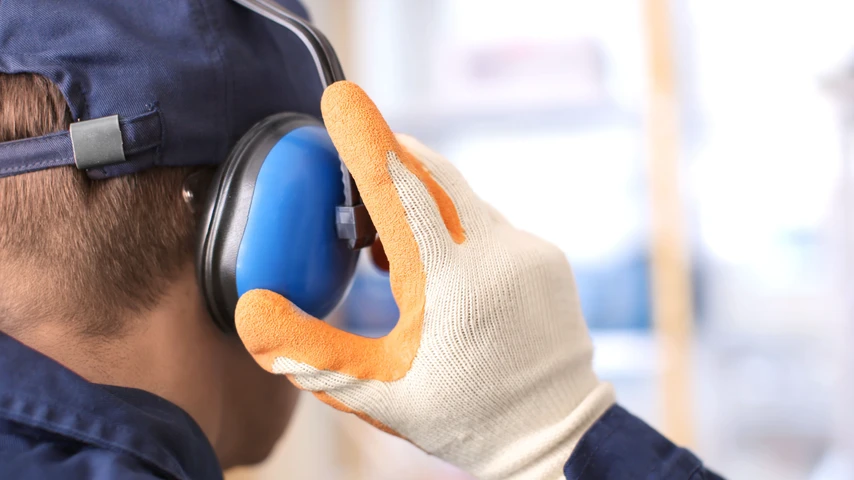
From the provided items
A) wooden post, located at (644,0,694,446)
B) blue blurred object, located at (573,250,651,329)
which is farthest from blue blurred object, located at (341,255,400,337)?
wooden post, located at (644,0,694,446)

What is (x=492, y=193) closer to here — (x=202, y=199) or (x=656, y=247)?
(x=656, y=247)

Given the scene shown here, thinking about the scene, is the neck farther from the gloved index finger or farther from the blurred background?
the blurred background

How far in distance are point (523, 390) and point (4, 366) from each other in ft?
1.34

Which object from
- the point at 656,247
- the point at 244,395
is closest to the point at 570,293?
the point at 244,395

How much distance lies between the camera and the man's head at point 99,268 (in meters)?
0.56

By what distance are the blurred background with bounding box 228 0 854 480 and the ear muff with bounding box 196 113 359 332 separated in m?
1.34

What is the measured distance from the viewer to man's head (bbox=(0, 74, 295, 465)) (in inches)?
22.1

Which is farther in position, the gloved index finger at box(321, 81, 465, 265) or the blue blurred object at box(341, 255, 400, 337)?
the blue blurred object at box(341, 255, 400, 337)

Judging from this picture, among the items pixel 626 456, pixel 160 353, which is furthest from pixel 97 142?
pixel 626 456

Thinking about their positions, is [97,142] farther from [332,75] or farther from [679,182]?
[679,182]

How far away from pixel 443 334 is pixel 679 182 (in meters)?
1.36

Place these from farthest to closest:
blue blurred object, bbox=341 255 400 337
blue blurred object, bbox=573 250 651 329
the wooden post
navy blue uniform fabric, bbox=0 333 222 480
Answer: blue blurred object, bbox=341 255 400 337
blue blurred object, bbox=573 250 651 329
the wooden post
navy blue uniform fabric, bbox=0 333 222 480

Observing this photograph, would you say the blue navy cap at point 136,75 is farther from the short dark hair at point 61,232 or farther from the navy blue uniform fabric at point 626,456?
the navy blue uniform fabric at point 626,456

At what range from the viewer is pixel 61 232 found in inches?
22.4
